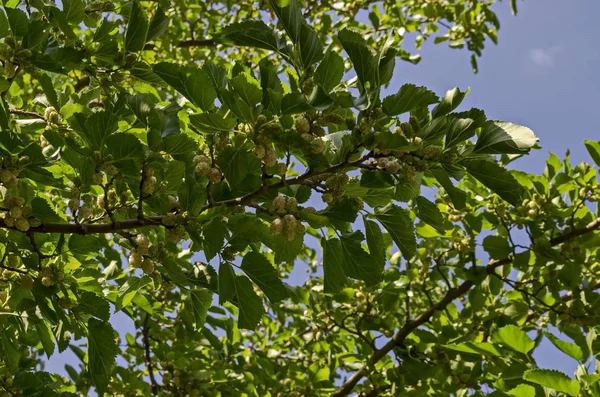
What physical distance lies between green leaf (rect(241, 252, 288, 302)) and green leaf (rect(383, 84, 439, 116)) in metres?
0.58

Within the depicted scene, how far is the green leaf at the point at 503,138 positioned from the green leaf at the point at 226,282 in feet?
2.45

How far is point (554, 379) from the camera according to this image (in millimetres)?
1948

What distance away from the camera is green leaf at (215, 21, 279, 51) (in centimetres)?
162

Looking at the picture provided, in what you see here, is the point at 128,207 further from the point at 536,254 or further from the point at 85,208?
the point at 536,254

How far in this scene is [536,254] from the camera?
10.3 ft

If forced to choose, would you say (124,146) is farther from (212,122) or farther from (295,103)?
(295,103)

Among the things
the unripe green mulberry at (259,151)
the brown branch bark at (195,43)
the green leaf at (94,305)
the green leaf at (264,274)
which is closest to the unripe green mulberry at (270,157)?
the unripe green mulberry at (259,151)

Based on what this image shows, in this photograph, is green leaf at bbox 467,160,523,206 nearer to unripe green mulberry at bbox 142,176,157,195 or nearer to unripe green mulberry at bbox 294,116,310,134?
unripe green mulberry at bbox 294,116,310,134

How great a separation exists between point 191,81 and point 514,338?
5.27 feet

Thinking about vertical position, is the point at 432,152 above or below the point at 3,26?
below

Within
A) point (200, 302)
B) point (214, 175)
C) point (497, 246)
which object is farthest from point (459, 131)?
point (497, 246)

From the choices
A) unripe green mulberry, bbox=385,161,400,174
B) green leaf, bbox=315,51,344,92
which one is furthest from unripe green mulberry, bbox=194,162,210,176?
unripe green mulberry, bbox=385,161,400,174

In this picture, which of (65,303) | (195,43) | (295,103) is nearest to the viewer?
(295,103)

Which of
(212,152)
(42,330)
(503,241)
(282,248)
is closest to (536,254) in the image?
(503,241)
